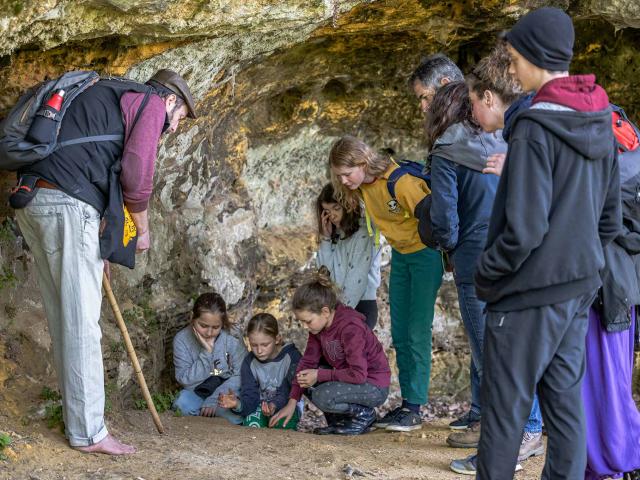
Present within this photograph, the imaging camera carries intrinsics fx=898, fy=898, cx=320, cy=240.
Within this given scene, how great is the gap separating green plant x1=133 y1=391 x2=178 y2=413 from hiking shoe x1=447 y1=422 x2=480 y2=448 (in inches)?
81.4

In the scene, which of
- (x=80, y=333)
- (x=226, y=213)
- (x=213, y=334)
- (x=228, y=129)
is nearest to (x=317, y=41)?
(x=228, y=129)

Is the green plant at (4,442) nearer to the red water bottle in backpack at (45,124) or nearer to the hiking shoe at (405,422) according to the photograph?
the red water bottle in backpack at (45,124)

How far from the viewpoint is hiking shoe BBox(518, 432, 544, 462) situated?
4.90 m

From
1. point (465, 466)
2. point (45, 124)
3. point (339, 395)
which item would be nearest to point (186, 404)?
point (339, 395)

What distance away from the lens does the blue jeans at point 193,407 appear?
6.36m

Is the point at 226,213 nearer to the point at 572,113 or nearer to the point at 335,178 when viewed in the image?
the point at 335,178

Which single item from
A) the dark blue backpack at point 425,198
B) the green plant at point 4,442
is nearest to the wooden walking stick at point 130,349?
the green plant at point 4,442

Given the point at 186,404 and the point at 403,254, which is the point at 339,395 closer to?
the point at 403,254

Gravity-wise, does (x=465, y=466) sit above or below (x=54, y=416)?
below

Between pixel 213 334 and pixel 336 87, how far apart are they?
2.51 m

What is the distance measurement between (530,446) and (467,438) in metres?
0.45

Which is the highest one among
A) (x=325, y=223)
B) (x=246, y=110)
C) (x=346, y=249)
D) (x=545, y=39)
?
(x=545, y=39)

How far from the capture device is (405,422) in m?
5.86

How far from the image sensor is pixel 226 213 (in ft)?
24.6
